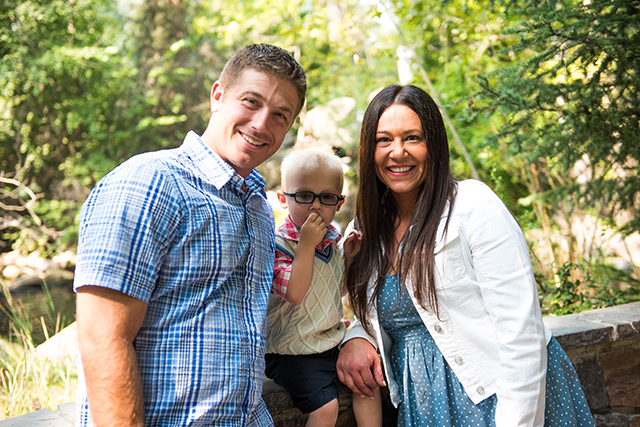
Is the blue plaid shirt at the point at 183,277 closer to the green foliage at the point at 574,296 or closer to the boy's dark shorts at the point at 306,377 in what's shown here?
the boy's dark shorts at the point at 306,377

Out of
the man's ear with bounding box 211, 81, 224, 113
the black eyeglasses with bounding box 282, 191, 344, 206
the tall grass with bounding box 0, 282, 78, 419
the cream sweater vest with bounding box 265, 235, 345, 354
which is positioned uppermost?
the man's ear with bounding box 211, 81, 224, 113

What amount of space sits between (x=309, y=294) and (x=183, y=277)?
2.33 ft

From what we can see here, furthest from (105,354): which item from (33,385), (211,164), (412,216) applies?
(33,385)

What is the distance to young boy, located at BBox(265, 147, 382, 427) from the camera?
160cm

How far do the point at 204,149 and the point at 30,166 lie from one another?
407 inches

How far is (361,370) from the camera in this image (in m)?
1.66

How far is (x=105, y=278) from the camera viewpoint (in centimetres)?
94

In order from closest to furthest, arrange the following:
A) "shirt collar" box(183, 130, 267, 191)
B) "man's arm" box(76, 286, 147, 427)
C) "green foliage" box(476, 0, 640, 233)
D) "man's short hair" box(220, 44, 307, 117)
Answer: "man's arm" box(76, 286, 147, 427), "shirt collar" box(183, 130, 267, 191), "man's short hair" box(220, 44, 307, 117), "green foliage" box(476, 0, 640, 233)

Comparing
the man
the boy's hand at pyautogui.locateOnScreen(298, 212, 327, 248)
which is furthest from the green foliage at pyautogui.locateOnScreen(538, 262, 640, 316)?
the man

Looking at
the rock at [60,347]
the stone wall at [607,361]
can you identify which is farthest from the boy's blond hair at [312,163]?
the rock at [60,347]

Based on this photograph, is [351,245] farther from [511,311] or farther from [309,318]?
[511,311]

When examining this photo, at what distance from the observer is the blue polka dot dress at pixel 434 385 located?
1.59 meters

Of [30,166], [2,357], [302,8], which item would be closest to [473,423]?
[2,357]

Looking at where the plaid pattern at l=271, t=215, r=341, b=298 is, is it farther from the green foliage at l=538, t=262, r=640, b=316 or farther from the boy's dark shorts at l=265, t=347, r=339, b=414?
the green foliage at l=538, t=262, r=640, b=316
